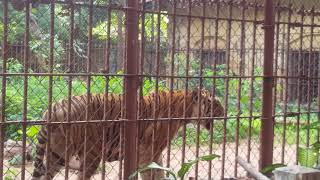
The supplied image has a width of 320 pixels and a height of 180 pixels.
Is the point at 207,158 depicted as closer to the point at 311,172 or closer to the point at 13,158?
the point at 311,172

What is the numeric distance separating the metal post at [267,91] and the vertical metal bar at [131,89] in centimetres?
160

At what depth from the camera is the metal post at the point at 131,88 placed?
447cm

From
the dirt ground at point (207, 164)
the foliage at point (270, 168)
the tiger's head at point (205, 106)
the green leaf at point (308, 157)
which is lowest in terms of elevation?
the dirt ground at point (207, 164)

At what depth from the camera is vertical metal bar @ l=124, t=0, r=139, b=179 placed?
447cm

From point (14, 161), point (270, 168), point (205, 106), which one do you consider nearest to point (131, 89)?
point (270, 168)

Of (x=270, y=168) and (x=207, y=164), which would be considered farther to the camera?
(x=207, y=164)

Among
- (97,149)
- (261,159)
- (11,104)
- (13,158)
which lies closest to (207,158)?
(261,159)

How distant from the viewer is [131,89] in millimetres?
4523

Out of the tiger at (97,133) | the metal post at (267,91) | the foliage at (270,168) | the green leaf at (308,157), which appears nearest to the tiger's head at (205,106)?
the tiger at (97,133)

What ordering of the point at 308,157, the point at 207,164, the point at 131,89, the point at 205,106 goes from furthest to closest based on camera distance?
the point at 207,164, the point at 205,106, the point at 308,157, the point at 131,89

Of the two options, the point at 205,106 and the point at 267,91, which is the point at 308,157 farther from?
the point at 205,106

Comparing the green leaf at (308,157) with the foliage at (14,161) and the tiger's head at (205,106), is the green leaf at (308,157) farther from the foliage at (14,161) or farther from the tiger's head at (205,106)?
the foliage at (14,161)

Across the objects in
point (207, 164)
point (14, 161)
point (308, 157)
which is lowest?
point (207, 164)

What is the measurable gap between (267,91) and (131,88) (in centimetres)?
169
